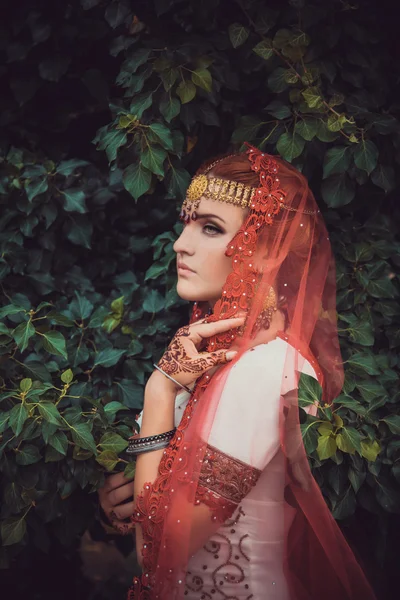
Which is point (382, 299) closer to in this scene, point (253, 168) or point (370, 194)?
point (370, 194)

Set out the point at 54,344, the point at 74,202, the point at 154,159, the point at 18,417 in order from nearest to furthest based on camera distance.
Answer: the point at 18,417, the point at 54,344, the point at 154,159, the point at 74,202

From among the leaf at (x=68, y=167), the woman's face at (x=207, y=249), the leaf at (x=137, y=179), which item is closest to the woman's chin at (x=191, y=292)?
the woman's face at (x=207, y=249)

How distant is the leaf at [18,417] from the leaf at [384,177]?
55.7 inches

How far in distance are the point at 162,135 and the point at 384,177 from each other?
79 centimetres

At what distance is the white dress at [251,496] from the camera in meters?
1.89

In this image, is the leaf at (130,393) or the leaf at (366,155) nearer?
the leaf at (366,155)

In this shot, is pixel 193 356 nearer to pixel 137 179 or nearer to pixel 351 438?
pixel 351 438

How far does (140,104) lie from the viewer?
240cm

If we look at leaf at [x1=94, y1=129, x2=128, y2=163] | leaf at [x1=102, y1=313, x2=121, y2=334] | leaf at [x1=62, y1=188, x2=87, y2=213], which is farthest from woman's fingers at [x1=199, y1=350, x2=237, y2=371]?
leaf at [x1=62, y1=188, x2=87, y2=213]

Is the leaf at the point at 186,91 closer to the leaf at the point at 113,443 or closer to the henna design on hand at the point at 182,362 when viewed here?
the henna design on hand at the point at 182,362

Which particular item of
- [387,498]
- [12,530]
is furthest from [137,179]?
[387,498]

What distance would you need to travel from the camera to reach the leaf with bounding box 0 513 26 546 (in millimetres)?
2102

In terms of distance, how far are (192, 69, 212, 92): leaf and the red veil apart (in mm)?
420

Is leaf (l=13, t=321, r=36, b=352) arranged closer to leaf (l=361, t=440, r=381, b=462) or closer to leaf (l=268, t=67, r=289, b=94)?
leaf (l=361, t=440, r=381, b=462)
